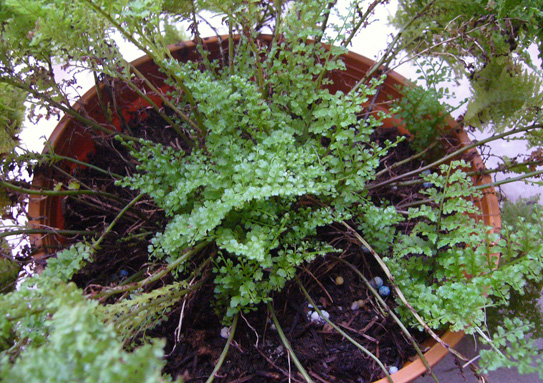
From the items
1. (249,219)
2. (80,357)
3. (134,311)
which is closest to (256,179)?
(249,219)

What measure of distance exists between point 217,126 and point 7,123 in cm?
54

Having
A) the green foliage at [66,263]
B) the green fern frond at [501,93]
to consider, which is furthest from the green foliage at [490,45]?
the green foliage at [66,263]

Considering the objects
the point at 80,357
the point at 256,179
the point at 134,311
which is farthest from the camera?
the point at 256,179

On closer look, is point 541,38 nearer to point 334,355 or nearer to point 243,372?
point 334,355

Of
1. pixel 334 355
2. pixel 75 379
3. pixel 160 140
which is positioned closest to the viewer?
pixel 75 379

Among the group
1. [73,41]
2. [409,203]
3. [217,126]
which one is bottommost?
[409,203]

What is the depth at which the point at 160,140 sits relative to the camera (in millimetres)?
1455

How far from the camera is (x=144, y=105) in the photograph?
4.94 feet

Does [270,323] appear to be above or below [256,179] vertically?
below

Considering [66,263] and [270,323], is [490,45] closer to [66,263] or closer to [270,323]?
[270,323]

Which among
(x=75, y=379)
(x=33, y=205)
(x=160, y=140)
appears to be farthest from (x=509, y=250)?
(x=33, y=205)

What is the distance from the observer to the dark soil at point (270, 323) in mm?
1049

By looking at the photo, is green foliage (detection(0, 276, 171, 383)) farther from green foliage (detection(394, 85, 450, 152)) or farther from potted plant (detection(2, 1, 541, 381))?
green foliage (detection(394, 85, 450, 152))

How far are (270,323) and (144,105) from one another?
0.87 m
